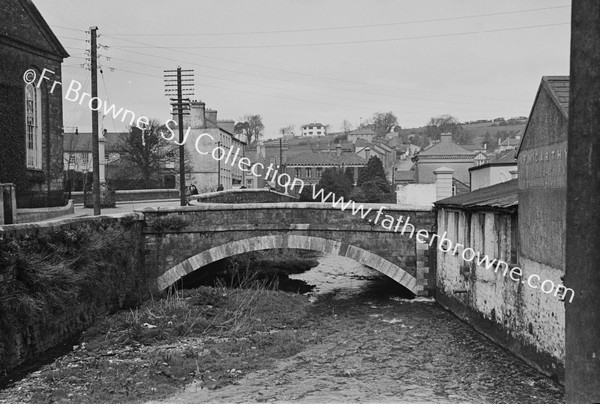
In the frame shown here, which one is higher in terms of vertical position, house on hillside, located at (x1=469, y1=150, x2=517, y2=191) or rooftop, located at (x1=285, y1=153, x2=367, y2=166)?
rooftop, located at (x1=285, y1=153, x2=367, y2=166)

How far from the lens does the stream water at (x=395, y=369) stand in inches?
426

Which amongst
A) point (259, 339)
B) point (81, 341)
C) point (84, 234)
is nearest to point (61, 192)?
point (84, 234)

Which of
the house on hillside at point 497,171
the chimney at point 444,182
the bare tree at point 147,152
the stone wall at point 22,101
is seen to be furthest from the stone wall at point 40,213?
the bare tree at point 147,152

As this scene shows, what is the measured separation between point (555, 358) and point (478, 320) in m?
4.81

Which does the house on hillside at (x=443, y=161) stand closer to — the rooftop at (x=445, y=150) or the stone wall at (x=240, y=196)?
the rooftop at (x=445, y=150)

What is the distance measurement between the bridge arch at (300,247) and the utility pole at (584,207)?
1716cm

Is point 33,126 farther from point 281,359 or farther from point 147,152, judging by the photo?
point 147,152

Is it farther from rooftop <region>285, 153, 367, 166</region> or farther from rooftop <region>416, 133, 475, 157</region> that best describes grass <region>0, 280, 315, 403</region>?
rooftop <region>285, 153, 367, 166</region>

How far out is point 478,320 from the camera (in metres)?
15.7

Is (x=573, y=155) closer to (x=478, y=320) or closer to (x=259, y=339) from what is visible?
(x=259, y=339)

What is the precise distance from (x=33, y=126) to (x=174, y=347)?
503 inches

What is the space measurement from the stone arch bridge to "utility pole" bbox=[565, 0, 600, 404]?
17058 mm

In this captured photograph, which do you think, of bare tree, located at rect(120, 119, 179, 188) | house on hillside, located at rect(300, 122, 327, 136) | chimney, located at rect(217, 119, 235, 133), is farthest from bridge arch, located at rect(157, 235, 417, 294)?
house on hillside, located at rect(300, 122, 327, 136)

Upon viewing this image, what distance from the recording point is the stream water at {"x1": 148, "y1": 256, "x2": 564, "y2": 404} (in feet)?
35.5
